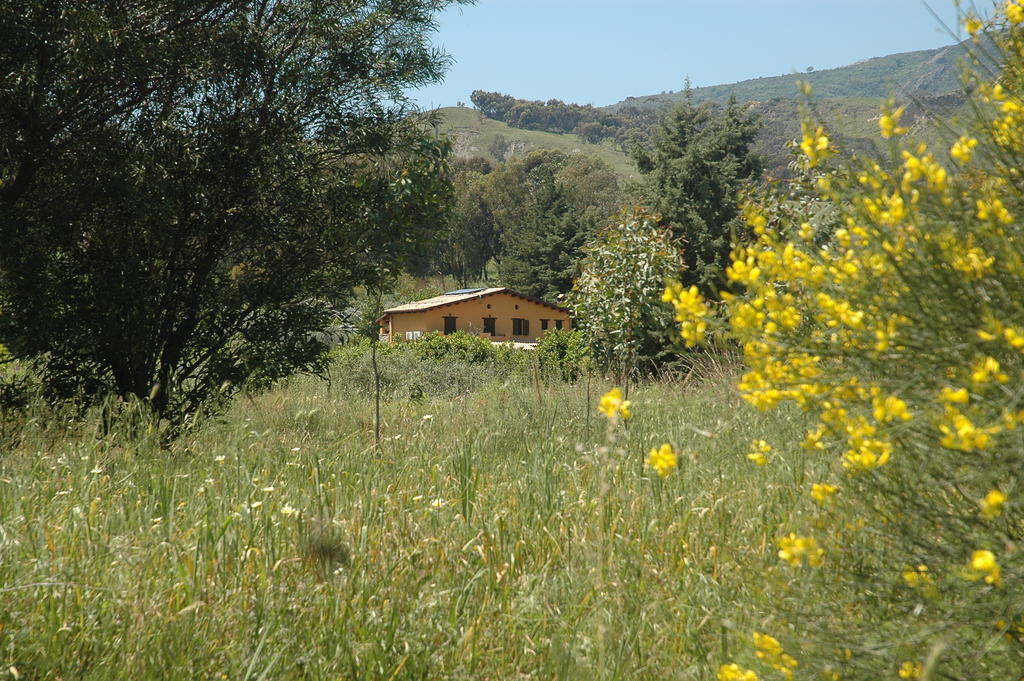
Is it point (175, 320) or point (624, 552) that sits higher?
point (175, 320)

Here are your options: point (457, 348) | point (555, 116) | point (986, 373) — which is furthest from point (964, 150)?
point (555, 116)

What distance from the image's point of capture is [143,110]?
623 centimetres

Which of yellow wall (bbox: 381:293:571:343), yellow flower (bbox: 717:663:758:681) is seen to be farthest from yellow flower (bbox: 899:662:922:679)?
yellow wall (bbox: 381:293:571:343)

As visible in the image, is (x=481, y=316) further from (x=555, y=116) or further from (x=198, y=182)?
(x=555, y=116)

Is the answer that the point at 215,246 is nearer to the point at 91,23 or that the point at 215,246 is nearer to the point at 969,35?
the point at 91,23

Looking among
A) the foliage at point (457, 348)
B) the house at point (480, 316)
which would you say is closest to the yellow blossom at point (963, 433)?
the foliage at point (457, 348)

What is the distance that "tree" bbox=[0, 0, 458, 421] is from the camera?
5859 mm

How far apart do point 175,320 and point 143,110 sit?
1.59 m

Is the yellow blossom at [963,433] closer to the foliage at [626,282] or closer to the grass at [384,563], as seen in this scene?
the grass at [384,563]

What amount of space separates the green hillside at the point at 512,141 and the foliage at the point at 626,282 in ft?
321

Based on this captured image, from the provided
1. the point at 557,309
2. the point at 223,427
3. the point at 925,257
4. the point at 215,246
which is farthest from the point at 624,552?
the point at 557,309

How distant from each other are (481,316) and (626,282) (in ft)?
89.1

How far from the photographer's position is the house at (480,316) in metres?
37.0

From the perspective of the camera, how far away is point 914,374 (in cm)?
181
